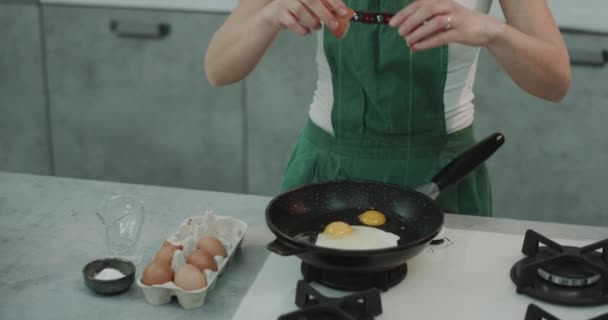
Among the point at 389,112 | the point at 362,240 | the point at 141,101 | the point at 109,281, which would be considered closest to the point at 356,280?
the point at 362,240

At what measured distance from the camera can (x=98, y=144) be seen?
2.91 metres

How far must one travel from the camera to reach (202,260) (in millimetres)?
1107

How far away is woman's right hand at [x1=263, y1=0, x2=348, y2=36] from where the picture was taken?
3.94ft

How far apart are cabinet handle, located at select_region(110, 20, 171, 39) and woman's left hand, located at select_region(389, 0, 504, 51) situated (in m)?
1.59

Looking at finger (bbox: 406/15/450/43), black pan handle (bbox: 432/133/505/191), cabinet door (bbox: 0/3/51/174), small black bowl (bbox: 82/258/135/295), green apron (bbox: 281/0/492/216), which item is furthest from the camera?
cabinet door (bbox: 0/3/51/174)

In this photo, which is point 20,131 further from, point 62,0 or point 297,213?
point 297,213

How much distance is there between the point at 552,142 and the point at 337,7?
151 centimetres

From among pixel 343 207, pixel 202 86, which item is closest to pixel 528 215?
pixel 202 86

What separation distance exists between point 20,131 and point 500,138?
84.1 inches

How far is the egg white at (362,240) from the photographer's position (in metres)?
1.12

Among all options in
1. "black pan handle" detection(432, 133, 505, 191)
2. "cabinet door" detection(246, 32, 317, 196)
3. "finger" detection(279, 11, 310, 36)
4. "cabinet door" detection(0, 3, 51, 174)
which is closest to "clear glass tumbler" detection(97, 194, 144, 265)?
"finger" detection(279, 11, 310, 36)

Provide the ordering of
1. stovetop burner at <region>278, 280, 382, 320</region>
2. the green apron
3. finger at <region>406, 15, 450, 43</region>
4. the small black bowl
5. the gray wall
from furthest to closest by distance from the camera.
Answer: the gray wall, the green apron, finger at <region>406, 15, 450, 43</region>, the small black bowl, stovetop burner at <region>278, 280, 382, 320</region>

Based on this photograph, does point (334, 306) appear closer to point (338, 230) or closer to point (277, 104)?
point (338, 230)

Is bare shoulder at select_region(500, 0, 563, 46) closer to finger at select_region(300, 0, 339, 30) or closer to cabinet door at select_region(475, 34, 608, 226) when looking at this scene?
finger at select_region(300, 0, 339, 30)
